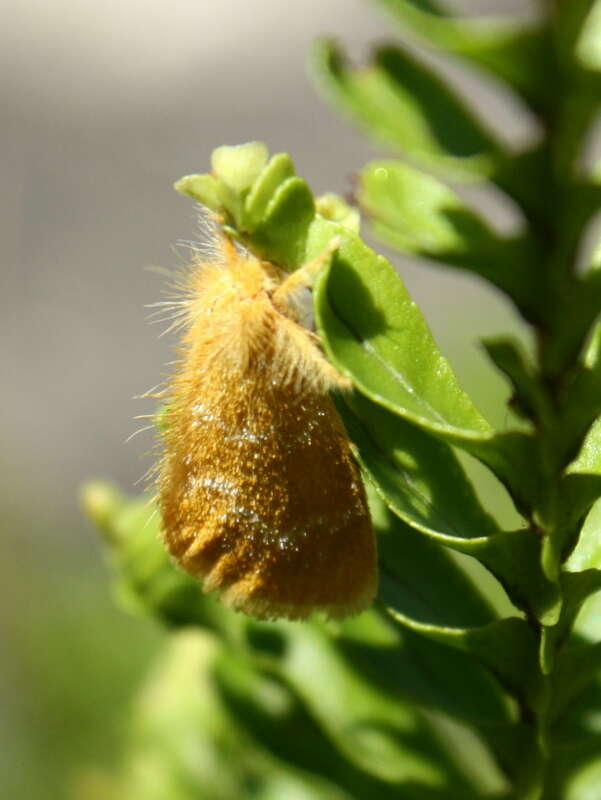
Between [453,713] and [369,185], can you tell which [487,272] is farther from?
[453,713]

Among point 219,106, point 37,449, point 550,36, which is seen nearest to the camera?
point 550,36

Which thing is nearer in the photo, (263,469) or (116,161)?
(263,469)

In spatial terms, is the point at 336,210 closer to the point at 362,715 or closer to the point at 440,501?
the point at 440,501

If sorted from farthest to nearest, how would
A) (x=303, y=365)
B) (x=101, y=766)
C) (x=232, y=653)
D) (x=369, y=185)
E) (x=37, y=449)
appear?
1. (x=37, y=449)
2. (x=101, y=766)
3. (x=232, y=653)
4. (x=303, y=365)
5. (x=369, y=185)

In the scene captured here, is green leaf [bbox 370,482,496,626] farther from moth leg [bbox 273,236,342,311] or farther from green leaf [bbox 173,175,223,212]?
green leaf [bbox 173,175,223,212]

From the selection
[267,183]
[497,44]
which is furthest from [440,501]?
[497,44]

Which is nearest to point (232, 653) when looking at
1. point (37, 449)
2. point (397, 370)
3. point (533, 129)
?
point (397, 370)

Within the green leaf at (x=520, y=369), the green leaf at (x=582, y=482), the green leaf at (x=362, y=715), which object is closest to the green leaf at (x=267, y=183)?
the green leaf at (x=520, y=369)

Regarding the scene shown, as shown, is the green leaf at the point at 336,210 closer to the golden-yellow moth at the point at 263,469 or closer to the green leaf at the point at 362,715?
the golden-yellow moth at the point at 263,469
